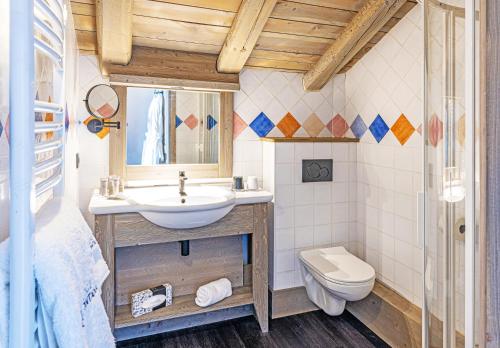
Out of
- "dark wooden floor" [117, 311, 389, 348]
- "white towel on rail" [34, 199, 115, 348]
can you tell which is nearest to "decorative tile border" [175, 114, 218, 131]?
"dark wooden floor" [117, 311, 389, 348]

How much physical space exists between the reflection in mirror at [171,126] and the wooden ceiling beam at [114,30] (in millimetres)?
Answer: 247

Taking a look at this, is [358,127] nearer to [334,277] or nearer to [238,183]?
[238,183]

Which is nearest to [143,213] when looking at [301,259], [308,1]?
[301,259]

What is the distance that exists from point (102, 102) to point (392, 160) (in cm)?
194

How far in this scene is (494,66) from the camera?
27.8 inches

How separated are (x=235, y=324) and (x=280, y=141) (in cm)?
129

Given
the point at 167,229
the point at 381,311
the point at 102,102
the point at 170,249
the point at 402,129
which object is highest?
the point at 102,102

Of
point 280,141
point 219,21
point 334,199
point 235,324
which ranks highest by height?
point 219,21

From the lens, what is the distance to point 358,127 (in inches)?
105

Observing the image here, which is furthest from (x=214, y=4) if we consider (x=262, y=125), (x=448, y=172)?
(x=448, y=172)

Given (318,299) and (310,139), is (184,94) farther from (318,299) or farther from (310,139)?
→ (318,299)

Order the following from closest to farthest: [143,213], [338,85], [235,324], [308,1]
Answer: [143,213]
[308,1]
[235,324]
[338,85]

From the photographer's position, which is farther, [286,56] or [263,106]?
[263,106]

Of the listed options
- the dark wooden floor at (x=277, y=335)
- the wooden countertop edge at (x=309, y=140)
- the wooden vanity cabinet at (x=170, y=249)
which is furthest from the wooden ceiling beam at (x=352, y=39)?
the dark wooden floor at (x=277, y=335)
